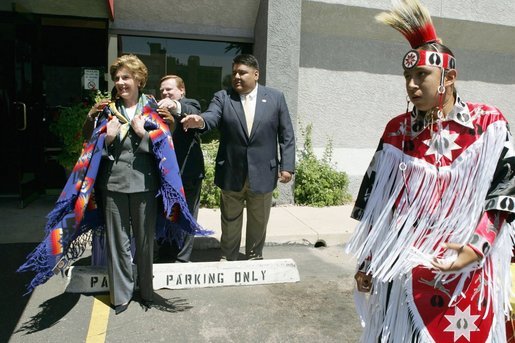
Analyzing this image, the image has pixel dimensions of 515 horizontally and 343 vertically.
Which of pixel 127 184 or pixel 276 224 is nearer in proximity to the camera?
pixel 127 184

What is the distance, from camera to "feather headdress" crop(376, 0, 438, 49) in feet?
6.88

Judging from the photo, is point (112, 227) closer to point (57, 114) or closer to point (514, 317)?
point (514, 317)

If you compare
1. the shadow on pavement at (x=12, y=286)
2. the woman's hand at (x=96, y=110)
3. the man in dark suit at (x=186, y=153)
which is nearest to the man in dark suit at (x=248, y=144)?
the man in dark suit at (x=186, y=153)

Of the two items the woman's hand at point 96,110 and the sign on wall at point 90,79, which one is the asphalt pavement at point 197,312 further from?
the sign on wall at point 90,79

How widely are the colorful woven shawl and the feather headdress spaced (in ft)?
7.55

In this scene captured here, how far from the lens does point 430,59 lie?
2.00 metres

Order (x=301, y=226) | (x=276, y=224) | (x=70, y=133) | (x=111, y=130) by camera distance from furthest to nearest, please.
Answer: (x=70, y=133)
(x=276, y=224)
(x=301, y=226)
(x=111, y=130)

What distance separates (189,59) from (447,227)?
680cm

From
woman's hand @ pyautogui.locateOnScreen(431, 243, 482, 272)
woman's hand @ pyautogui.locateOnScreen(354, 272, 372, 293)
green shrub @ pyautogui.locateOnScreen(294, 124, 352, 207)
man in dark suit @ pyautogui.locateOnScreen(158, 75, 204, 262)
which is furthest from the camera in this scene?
green shrub @ pyautogui.locateOnScreen(294, 124, 352, 207)

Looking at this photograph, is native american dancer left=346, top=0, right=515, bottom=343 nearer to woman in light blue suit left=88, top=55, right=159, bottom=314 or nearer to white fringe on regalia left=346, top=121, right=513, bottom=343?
white fringe on regalia left=346, top=121, right=513, bottom=343

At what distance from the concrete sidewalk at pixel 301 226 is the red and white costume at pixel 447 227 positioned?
13.0 feet

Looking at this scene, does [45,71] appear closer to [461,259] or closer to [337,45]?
[337,45]

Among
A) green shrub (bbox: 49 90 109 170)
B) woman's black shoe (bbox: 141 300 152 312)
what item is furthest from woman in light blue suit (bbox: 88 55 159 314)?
green shrub (bbox: 49 90 109 170)

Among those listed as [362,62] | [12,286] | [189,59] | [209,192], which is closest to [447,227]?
[12,286]
